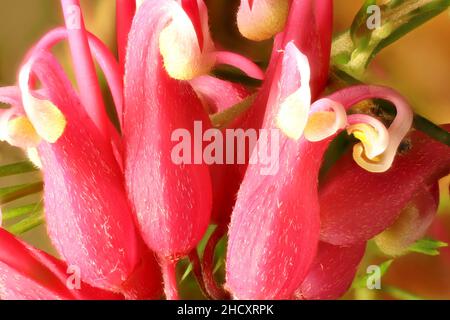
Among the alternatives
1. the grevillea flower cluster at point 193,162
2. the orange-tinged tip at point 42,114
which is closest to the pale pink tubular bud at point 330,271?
the grevillea flower cluster at point 193,162

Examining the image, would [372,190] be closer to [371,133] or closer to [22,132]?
[371,133]

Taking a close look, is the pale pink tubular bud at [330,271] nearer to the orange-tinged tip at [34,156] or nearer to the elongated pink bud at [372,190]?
the elongated pink bud at [372,190]

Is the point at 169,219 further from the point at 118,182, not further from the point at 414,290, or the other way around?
the point at 414,290

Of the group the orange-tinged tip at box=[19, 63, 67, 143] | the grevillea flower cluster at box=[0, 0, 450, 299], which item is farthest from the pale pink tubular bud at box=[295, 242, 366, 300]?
the orange-tinged tip at box=[19, 63, 67, 143]

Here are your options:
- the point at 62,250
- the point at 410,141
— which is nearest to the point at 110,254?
the point at 62,250

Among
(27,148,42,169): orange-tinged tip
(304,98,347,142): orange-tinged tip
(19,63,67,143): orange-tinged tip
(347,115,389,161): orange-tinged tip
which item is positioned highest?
(19,63,67,143): orange-tinged tip

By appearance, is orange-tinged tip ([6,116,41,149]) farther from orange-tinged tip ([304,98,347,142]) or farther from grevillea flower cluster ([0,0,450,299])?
orange-tinged tip ([304,98,347,142])

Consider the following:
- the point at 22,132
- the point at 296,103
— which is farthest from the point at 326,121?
the point at 22,132
